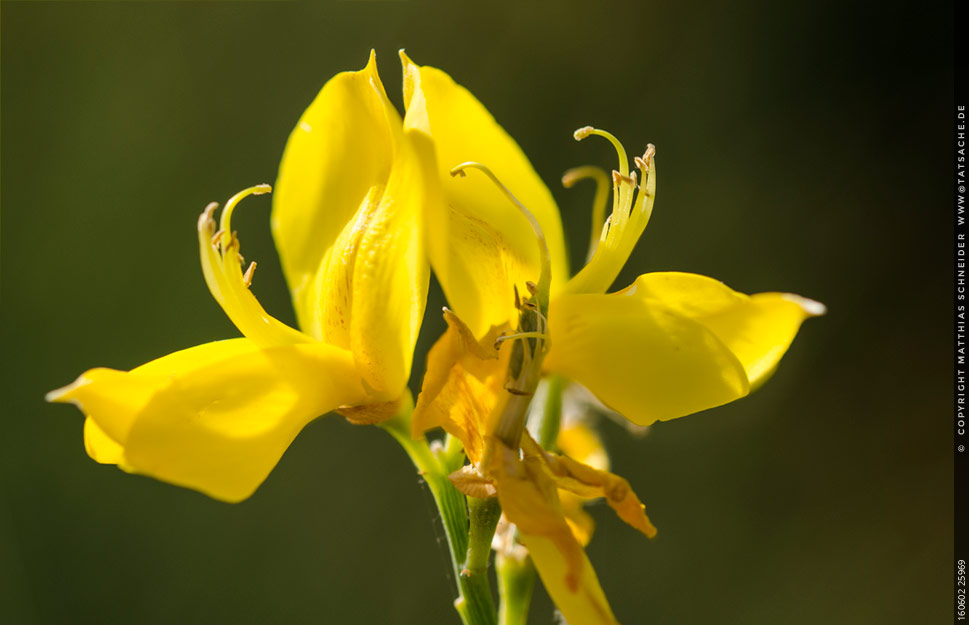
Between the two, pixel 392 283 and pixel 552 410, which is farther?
pixel 552 410

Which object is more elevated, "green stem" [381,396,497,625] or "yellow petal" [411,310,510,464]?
"yellow petal" [411,310,510,464]

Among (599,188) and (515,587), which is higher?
(599,188)

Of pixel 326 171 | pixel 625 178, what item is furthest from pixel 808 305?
pixel 326 171

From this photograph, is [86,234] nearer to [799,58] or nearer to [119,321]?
[119,321]

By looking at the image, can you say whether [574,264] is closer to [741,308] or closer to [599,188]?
[599,188]

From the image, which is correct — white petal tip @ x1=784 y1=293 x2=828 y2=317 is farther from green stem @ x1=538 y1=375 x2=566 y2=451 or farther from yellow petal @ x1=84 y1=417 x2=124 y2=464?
yellow petal @ x1=84 y1=417 x2=124 y2=464

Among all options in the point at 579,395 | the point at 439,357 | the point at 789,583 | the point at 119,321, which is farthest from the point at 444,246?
the point at 789,583

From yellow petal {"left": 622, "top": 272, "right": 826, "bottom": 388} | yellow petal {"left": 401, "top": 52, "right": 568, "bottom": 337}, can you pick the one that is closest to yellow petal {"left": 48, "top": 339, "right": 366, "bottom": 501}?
yellow petal {"left": 401, "top": 52, "right": 568, "bottom": 337}
